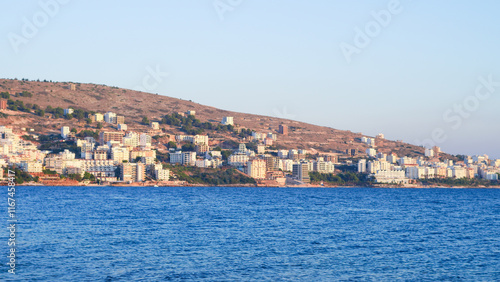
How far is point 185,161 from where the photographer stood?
14500 centimetres

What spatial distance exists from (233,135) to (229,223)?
14103 cm

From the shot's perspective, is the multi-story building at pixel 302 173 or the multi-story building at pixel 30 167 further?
the multi-story building at pixel 302 173

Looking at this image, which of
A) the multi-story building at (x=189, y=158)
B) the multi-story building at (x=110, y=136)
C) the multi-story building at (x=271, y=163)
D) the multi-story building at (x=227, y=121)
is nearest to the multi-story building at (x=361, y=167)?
Answer: the multi-story building at (x=271, y=163)

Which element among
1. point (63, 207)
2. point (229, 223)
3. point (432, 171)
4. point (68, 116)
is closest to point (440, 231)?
point (229, 223)

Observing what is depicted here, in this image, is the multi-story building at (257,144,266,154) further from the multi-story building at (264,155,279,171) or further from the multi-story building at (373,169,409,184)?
the multi-story building at (373,169,409,184)

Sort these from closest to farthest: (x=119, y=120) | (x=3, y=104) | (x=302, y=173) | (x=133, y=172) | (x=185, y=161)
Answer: (x=133, y=172) < (x=185, y=161) < (x=302, y=173) < (x=3, y=104) < (x=119, y=120)

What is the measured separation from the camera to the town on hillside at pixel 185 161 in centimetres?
12450

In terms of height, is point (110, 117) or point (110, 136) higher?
point (110, 117)

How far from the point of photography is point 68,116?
16912 cm

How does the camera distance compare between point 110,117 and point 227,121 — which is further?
point 227,121

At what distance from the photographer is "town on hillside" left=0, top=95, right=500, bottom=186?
124500 millimetres

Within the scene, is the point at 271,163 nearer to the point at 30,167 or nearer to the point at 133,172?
the point at 133,172

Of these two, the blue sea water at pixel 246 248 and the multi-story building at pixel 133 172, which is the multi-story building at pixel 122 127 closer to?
the multi-story building at pixel 133 172

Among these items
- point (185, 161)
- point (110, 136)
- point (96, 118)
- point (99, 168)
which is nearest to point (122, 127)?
point (96, 118)
